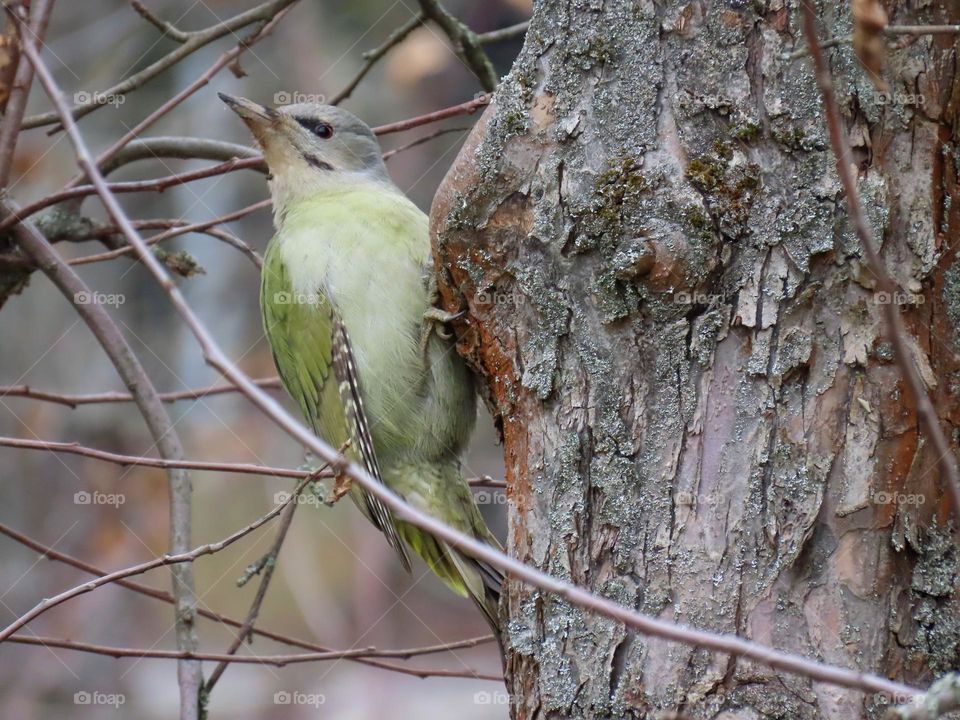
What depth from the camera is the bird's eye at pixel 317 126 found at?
13.7 ft

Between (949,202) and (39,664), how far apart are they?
275 inches

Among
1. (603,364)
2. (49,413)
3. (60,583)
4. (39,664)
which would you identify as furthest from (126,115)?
(603,364)

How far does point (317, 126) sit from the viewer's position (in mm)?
4180

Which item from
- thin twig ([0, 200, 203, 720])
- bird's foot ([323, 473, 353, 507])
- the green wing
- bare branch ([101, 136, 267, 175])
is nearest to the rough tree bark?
bird's foot ([323, 473, 353, 507])

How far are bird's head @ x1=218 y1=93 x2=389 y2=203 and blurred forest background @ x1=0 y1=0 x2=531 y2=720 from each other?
1816 mm

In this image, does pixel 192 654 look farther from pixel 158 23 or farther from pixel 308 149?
pixel 308 149

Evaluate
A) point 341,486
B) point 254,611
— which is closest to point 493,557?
point 341,486

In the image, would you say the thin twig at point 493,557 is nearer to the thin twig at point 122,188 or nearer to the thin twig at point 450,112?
the thin twig at point 122,188

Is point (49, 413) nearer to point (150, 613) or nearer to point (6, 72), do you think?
point (150, 613)

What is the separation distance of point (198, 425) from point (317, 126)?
6.54 m

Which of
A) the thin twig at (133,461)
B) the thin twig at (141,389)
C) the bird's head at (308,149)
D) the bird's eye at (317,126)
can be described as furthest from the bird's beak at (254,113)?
the thin twig at (133,461)

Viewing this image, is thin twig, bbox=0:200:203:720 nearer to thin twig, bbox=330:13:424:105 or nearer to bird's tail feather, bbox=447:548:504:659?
bird's tail feather, bbox=447:548:504:659

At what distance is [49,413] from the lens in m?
7.34

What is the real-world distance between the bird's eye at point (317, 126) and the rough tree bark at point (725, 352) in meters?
1.79
